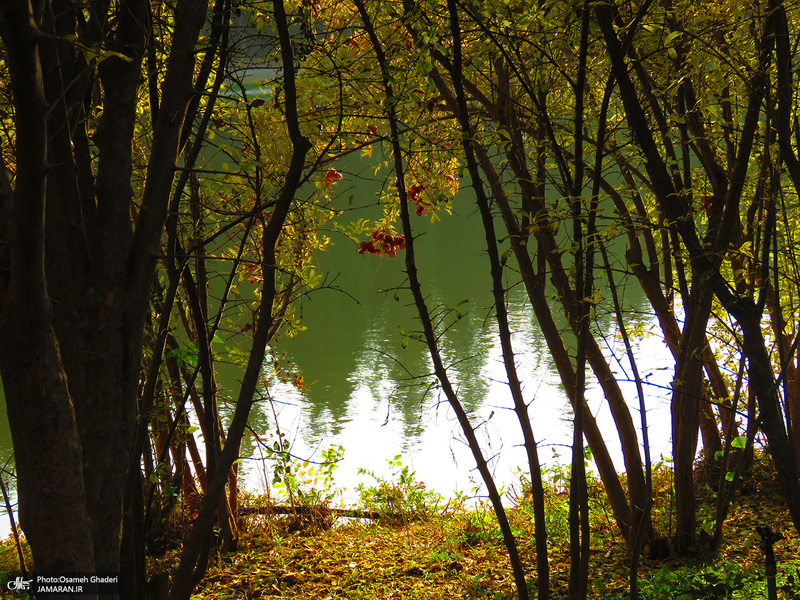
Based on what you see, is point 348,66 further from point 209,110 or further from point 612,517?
point 612,517

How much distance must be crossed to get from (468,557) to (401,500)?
1289 mm

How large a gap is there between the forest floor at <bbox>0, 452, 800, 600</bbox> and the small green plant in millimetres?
116

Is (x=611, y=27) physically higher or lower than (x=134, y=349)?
higher

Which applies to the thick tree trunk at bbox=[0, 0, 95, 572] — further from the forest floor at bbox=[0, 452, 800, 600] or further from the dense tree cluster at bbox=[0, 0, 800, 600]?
the forest floor at bbox=[0, 452, 800, 600]

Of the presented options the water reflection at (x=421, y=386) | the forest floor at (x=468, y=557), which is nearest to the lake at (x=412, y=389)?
the water reflection at (x=421, y=386)

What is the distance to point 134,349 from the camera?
1653 millimetres

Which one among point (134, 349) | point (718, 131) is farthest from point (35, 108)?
point (718, 131)

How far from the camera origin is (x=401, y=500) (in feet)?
15.4

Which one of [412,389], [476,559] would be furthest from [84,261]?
[412,389]

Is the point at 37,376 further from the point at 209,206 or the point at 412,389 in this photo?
the point at 412,389

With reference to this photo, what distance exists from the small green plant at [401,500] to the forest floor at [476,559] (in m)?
0.19

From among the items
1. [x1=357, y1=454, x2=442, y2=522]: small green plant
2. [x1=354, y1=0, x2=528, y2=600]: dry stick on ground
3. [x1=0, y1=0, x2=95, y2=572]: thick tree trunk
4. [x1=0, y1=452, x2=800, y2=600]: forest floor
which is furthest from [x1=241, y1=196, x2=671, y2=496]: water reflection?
[x1=0, y1=0, x2=95, y2=572]: thick tree trunk

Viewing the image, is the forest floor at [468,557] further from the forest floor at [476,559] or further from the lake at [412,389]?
the lake at [412,389]

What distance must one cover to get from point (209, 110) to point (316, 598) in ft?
7.18
